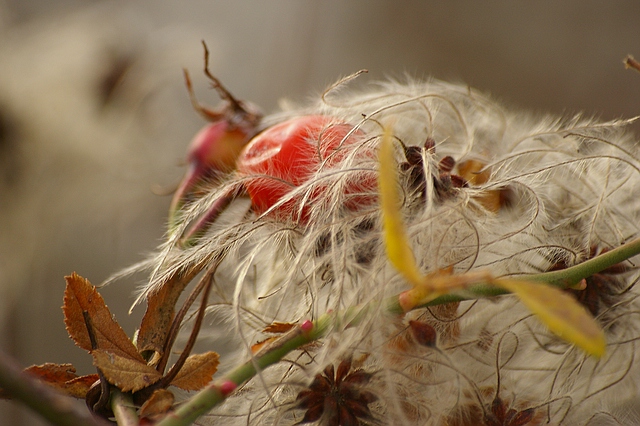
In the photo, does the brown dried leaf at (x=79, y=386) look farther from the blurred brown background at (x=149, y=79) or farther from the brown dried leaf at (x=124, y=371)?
the blurred brown background at (x=149, y=79)

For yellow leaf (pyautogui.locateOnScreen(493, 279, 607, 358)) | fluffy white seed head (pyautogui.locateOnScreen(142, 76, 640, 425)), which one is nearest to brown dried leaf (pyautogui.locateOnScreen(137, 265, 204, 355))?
fluffy white seed head (pyautogui.locateOnScreen(142, 76, 640, 425))

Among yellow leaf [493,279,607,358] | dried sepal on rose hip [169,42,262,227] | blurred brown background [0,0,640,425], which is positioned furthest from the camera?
blurred brown background [0,0,640,425]

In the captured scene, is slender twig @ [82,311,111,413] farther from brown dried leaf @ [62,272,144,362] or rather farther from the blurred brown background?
the blurred brown background

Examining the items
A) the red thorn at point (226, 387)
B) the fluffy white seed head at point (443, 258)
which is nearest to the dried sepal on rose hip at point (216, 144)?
the fluffy white seed head at point (443, 258)

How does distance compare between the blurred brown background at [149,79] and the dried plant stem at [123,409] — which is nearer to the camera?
Result: the dried plant stem at [123,409]

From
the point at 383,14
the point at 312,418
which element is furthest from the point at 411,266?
the point at 383,14

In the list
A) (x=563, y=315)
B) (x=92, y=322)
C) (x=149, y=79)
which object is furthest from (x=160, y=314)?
(x=149, y=79)

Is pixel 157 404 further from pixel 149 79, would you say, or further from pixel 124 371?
pixel 149 79

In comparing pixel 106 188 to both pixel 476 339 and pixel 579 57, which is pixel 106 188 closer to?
pixel 476 339
